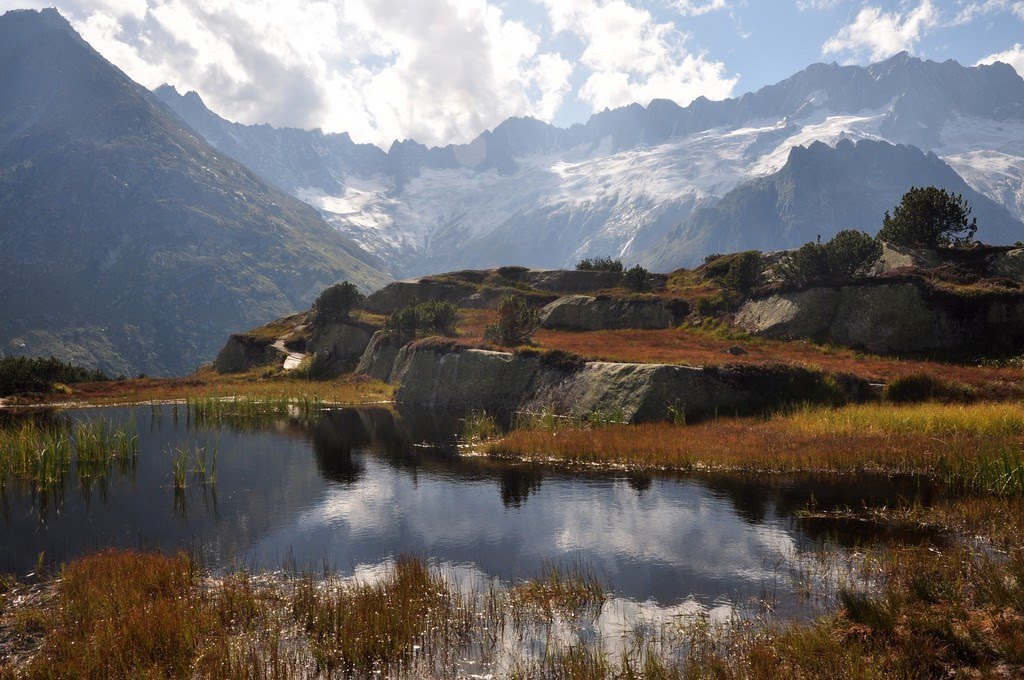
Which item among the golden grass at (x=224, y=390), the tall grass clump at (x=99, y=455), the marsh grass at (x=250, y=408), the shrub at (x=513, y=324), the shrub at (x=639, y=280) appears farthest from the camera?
the shrub at (x=639, y=280)

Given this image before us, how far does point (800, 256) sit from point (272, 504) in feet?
184

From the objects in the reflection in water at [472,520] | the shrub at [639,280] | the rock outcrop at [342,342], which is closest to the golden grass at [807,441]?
the reflection in water at [472,520]

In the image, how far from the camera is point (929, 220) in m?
60.5

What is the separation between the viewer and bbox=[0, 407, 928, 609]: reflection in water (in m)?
18.0

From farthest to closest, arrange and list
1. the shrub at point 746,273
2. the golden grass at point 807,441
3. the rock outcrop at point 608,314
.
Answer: the rock outcrop at point 608,314, the shrub at point 746,273, the golden grass at point 807,441

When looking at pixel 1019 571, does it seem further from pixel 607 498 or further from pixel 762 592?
pixel 607 498

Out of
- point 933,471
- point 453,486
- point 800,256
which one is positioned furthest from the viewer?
point 800,256

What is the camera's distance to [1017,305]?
4722cm

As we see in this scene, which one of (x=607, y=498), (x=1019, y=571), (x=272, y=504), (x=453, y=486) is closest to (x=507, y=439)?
(x=453, y=486)

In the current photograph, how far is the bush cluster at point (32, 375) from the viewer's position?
64.8 meters

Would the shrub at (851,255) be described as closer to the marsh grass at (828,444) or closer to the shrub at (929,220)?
the shrub at (929,220)

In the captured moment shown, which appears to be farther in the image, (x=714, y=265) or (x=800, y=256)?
(x=714, y=265)

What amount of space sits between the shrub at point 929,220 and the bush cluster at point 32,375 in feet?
301

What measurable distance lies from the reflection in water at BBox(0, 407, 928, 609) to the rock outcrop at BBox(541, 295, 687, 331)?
4530 cm
